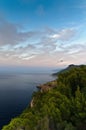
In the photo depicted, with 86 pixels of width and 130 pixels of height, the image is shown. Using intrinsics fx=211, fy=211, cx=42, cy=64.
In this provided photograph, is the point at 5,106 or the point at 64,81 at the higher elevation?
the point at 64,81

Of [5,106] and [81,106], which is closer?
[81,106]

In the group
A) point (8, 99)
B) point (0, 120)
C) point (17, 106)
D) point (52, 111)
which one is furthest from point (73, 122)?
point (8, 99)

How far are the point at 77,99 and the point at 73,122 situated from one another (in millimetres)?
4575

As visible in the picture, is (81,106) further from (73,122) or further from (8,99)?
(8,99)

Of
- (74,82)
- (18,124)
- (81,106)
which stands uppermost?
(74,82)

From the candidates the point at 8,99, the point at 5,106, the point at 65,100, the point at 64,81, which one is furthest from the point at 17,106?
the point at 65,100

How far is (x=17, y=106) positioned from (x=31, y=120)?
67.7 meters

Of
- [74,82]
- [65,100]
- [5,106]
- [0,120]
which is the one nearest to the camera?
[65,100]

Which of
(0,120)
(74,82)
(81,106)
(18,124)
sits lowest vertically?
(0,120)

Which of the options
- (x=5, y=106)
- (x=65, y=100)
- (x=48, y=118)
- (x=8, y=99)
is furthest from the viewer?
(x=8, y=99)

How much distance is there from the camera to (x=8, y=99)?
125 m

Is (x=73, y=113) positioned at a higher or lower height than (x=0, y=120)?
higher

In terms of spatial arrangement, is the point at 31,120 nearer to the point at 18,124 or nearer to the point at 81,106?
the point at 18,124

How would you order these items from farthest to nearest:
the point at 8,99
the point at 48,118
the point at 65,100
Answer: the point at 8,99 → the point at 65,100 → the point at 48,118
